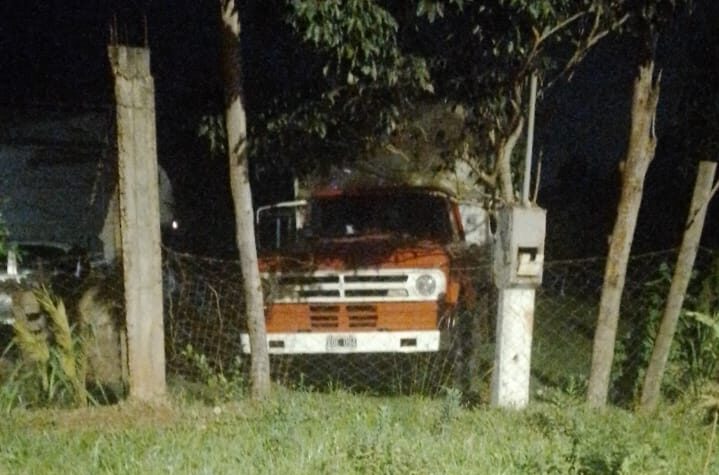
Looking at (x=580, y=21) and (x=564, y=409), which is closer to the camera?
(x=564, y=409)

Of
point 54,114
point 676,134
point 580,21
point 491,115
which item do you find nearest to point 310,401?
point 491,115

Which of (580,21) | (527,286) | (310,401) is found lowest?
(310,401)

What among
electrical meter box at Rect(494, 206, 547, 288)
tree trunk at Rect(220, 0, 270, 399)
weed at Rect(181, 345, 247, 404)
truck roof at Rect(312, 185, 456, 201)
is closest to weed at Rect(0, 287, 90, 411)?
weed at Rect(181, 345, 247, 404)

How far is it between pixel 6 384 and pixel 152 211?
1.84 m

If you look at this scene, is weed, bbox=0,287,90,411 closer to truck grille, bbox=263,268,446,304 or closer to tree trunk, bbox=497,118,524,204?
truck grille, bbox=263,268,446,304

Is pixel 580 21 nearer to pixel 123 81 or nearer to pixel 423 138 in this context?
pixel 423 138

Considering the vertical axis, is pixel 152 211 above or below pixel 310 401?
above

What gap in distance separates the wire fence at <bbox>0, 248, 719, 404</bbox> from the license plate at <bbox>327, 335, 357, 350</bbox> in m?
0.36

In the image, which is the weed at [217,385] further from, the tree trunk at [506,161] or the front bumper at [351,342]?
the tree trunk at [506,161]

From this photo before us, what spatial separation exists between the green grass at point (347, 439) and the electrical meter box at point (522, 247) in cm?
93

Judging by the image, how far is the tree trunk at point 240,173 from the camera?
6.03m

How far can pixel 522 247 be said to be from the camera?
561 centimetres

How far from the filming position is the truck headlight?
23.2 feet

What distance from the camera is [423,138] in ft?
23.6
